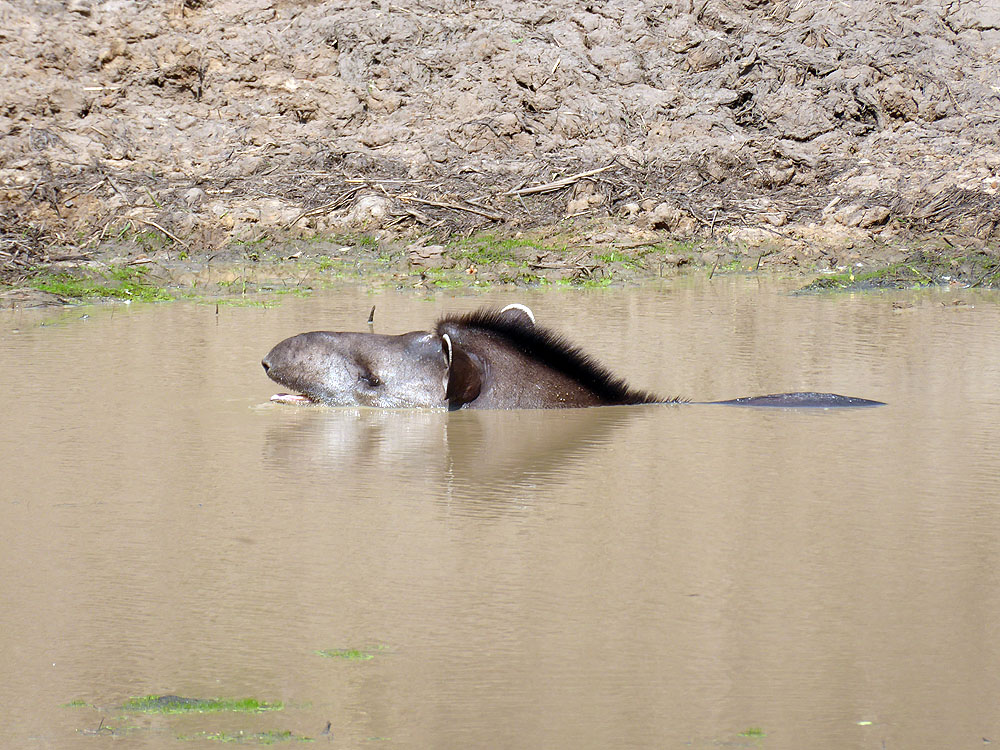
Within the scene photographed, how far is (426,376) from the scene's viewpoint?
19.6 feet

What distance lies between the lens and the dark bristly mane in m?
6.02

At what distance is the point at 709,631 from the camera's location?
3012mm

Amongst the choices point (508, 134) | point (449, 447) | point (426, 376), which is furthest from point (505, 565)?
point (508, 134)

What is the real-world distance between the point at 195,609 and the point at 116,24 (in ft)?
41.0

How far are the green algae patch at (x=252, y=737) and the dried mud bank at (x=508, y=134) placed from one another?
8.10 meters

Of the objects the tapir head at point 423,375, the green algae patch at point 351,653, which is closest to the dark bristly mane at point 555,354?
the tapir head at point 423,375

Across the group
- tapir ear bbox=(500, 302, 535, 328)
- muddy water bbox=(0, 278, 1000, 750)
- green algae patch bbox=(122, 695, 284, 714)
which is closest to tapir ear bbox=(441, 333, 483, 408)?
muddy water bbox=(0, 278, 1000, 750)

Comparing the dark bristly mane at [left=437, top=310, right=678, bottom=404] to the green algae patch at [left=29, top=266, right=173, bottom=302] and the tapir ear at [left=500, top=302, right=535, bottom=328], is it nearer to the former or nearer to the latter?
the tapir ear at [left=500, top=302, right=535, bottom=328]

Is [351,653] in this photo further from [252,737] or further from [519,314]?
[519,314]

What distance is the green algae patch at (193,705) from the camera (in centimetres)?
260

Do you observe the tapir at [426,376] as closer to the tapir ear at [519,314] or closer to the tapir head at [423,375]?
the tapir head at [423,375]

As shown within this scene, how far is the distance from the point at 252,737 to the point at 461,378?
135 inches

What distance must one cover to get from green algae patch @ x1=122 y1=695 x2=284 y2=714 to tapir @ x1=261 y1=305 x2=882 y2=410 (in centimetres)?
328

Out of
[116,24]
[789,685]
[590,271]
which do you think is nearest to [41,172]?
[116,24]
